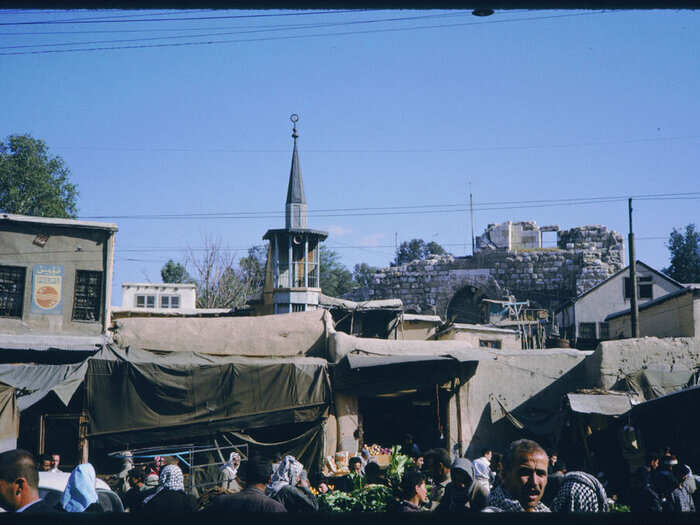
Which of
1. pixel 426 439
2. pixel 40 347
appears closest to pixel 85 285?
pixel 40 347

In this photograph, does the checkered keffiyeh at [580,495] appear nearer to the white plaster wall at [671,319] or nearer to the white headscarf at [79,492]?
the white headscarf at [79,492]

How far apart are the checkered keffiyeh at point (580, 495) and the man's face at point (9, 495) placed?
334cm

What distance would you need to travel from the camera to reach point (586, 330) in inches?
1403

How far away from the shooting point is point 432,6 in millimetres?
1420

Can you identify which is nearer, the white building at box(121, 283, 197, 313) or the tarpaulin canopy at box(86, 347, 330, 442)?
the tarpaulin canopy at box(86, 347, 330, 442)

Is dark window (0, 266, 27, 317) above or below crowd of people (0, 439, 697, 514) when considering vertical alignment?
above

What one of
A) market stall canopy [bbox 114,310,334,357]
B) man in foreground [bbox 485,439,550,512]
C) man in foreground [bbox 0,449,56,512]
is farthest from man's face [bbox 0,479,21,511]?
market stall canopy [bbox 114,310,334,357]

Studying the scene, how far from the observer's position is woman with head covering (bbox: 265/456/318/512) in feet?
23.2

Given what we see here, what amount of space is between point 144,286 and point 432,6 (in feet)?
117

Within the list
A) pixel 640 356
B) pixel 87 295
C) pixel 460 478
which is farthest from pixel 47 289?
pixel 460 478

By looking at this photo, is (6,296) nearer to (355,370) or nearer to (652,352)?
(355,370)

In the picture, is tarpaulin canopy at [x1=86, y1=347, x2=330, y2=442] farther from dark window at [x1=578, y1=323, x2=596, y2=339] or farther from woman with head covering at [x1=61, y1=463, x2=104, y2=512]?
dark window at [x1=578, y1=323, x2=596, y2=339]

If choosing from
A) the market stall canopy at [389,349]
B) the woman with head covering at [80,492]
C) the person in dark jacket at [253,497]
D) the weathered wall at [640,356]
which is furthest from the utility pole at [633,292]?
the person in dark jacket at [253,497]

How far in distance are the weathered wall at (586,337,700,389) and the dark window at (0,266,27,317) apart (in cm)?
1544
